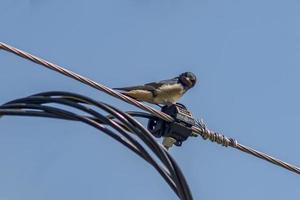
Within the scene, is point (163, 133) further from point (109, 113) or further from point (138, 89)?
point (138, 89)

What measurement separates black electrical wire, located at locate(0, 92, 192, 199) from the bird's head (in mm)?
3923

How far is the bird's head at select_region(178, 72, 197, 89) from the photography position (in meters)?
8.83

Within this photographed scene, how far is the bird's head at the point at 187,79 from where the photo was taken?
8.83 metres

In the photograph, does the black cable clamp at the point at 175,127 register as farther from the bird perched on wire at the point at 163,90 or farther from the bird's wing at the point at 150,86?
the bird's wing at the point at 150,86

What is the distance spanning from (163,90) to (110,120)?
2.91 m

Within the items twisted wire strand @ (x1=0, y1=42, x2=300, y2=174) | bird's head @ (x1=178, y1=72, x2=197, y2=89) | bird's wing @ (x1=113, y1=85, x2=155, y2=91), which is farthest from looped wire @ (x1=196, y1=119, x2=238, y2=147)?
bird's head @ (x1=178, y1=72, x2=197, y2=89)

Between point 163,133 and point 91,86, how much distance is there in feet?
2.39

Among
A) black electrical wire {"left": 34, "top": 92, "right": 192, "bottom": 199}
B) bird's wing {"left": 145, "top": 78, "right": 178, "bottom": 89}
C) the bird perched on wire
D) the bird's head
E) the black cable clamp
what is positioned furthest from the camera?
the bird's head

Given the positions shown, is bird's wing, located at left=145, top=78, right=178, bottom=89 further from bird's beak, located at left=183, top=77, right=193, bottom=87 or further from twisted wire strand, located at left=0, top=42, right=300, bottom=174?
twisted wire strand, located at left=0, top=42, right=300, bottom=174

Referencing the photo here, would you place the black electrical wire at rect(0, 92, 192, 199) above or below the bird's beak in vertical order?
below

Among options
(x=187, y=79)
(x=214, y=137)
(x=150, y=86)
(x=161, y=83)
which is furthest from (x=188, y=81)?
(x=214, y=137)

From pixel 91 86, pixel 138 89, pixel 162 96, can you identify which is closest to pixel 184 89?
pixel 162 96

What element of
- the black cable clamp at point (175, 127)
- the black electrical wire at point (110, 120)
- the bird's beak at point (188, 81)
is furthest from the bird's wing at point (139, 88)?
the black electrical wire at point (110, 120)

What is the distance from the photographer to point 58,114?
15.9 ft
